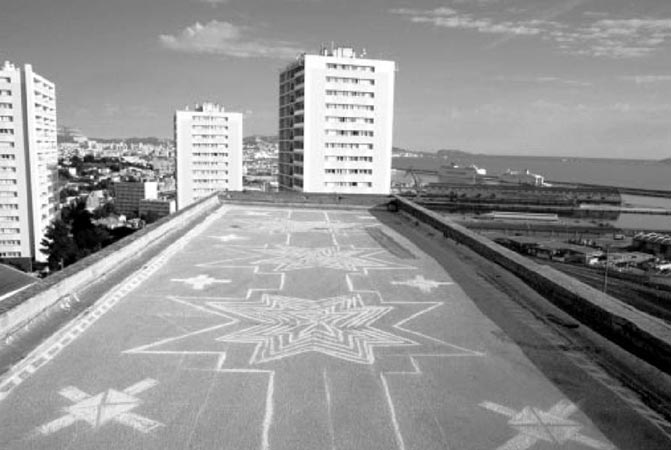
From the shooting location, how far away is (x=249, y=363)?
495 centimetres

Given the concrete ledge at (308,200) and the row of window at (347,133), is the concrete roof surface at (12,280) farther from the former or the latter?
the row of window at (347,133)

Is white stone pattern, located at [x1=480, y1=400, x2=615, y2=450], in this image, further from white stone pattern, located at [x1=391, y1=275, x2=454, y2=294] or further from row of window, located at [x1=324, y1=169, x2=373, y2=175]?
row of window, located at [x1=324, y1=169, x2=373, y2=175]

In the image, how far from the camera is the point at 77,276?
6984 millimetres

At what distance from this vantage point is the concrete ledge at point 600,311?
15.8 ft

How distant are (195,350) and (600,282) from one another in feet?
18.8

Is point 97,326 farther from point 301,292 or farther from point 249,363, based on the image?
point 301,292

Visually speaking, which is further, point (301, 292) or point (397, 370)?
point (301, 292)

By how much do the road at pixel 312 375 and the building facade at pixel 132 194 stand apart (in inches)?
4960

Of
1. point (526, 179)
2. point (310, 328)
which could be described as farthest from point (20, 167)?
point (526, 179)

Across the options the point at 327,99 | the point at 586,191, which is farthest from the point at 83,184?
the point at 586,191

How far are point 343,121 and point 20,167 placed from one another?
37.1 metres

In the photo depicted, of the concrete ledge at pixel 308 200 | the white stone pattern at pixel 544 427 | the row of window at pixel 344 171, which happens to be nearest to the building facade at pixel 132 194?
the row of window at pixel 344 171

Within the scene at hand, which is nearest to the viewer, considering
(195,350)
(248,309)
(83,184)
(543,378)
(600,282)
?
(543,378)

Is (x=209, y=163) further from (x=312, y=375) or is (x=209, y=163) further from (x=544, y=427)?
(x=544, y=427)
